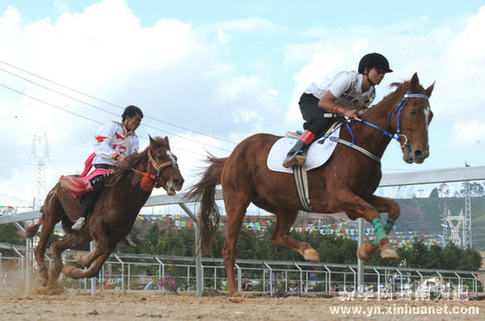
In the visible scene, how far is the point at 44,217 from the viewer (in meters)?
10.2

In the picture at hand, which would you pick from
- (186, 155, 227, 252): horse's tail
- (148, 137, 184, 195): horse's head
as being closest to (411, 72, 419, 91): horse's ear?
(148, 137, 184, 195): horse's head

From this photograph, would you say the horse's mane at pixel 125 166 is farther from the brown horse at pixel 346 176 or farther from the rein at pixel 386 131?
the rein at pixel 386 131

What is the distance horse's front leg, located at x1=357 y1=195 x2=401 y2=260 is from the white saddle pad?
694mm

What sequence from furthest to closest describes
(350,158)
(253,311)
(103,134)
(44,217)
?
(44,217), (103,134), (350,158), (253,311)

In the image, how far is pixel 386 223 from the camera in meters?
6.88

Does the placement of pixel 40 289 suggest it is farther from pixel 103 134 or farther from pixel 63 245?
pixel 103 134

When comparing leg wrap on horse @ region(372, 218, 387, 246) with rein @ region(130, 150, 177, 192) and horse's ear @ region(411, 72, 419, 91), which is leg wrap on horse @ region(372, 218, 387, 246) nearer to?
horse's ear @ region(411, 72, 419, 91)

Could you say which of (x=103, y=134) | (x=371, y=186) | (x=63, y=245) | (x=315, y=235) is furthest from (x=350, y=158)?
(x=315, y=235)

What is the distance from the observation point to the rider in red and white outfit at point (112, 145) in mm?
9062

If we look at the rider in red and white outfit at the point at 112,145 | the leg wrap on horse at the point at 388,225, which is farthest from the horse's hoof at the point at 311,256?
the rider in red and white outfit at the point at 112,145

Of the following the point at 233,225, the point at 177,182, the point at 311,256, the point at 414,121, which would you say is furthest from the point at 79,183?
the point at 414,121

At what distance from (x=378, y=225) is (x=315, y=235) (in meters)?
30.1

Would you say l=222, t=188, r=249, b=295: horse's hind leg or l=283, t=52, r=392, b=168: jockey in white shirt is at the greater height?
l=283, t=52, r=392, b=168: jockey in white shirt

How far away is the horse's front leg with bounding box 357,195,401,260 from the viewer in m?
6.16
